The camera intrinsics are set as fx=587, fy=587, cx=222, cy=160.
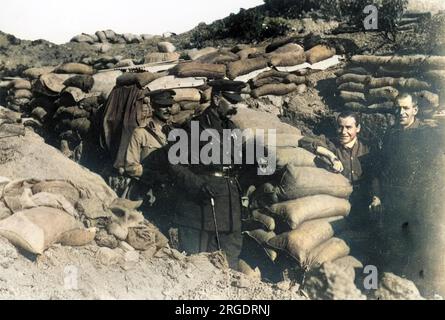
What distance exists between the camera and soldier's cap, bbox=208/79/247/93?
709cm

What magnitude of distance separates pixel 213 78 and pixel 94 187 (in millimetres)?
2134

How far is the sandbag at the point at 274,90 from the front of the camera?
7426mm

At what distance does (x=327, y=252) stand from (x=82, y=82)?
4.01 metres

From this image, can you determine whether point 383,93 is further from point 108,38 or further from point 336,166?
point 108,38

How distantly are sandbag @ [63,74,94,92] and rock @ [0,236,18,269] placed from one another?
3.05 m

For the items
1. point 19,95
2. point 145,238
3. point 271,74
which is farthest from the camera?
point 19,95

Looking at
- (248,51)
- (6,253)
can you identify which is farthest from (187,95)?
(6,253)

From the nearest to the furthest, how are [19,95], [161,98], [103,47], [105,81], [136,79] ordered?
1. [161,98]
2. [136,79]
3. [105,81]
4. [19,95]
5. [103,47]

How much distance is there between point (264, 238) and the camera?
5.78m

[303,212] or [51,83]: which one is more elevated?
[51,83]

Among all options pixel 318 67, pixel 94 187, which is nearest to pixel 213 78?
pixel 318 67

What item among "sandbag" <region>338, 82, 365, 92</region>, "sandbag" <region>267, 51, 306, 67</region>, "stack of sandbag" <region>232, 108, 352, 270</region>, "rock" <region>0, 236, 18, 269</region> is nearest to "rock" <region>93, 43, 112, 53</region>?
"sandbag" <region>267, 51, 306, 67</region>
